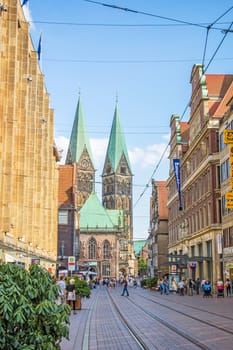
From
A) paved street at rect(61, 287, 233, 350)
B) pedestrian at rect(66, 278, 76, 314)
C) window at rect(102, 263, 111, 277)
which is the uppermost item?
pedestrian at rect(66, 278, 76, 314)

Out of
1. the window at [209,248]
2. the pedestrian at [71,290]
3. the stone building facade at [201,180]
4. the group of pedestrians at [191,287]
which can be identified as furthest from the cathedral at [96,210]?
the pedestrian at [71,290]

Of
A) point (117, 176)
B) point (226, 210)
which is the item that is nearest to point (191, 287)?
point (226, 210)

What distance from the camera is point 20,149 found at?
3681 centimetres

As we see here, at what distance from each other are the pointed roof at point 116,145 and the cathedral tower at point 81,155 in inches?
286

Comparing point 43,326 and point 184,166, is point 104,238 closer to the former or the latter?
point 184,166

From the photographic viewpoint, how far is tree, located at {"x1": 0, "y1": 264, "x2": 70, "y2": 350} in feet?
23.2

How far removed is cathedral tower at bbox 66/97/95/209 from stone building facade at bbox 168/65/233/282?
99.8m

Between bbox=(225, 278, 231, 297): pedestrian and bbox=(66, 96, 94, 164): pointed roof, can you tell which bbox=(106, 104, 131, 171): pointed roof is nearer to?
bbox=(66, 96, 94, 164): pointed roof

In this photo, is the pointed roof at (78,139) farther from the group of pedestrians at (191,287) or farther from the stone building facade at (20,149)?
the group of pedestrians at (191,287)

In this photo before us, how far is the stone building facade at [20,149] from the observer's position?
102ft

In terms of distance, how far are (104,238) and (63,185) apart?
57654mm

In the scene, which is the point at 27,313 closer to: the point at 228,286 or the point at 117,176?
the point at 228,286

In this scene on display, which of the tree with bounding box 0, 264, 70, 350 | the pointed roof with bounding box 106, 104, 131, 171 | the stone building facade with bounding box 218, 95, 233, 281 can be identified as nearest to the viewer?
the tree with bounding box 0, 264, 70, 350

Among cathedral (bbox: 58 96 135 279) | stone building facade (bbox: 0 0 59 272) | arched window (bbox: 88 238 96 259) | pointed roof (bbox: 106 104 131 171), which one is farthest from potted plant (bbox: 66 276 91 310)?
pointed roof (bbox: 106 104 131 171)
